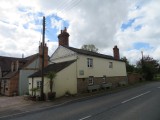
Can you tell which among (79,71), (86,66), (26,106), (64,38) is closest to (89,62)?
(86,66)

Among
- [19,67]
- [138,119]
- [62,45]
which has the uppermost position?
[62,45]

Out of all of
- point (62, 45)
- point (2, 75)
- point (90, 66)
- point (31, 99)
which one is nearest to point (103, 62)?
point (90, 66)

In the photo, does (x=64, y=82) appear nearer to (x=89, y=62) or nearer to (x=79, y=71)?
(x=79, y=71)

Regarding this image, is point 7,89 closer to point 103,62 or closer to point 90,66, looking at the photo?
point 90,66

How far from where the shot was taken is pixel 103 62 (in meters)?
30.8

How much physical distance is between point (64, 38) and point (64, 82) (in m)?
10.1

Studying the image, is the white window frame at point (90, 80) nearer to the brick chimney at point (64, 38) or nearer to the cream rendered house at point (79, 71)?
the cream rendered house at point (79, 71)

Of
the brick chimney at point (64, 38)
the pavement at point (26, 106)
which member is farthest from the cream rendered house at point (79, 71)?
the pavement at point (26, 106)

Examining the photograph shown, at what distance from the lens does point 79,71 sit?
25328 mm

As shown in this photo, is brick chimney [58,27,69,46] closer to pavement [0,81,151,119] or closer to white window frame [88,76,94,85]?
white window frame [88,76,94,85]

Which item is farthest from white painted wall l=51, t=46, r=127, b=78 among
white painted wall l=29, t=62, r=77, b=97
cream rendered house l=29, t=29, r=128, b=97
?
white painted wall l=29, t=62, r=77, b=97

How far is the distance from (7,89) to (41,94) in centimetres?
1290

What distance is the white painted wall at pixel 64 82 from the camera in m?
21.9

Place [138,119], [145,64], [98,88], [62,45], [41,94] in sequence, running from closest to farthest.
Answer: [138,119], [41,94], [98,88], [62,45], [145,64]
